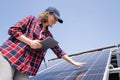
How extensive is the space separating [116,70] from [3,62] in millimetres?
3721

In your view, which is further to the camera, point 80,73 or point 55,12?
point 80,73

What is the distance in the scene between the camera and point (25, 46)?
3582 mm

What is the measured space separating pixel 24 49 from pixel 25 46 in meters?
0.04

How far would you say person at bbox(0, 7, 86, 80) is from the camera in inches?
134

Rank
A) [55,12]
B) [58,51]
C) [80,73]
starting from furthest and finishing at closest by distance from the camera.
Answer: [80,73], [58,51], [55,12]

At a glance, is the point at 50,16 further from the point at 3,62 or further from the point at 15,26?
the point at 3,62

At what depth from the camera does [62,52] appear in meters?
4.28

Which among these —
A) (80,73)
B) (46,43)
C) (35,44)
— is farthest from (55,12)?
(80,73)

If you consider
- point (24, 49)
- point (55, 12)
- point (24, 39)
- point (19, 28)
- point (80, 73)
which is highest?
point (55, 12)

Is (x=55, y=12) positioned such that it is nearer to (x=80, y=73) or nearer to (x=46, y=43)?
(x=46, y=43)

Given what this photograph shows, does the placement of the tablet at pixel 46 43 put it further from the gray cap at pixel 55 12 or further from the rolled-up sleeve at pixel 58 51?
the rolled-up sleeve at pixel 58 51

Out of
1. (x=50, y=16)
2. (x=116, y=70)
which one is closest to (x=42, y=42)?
(x=50, y=16)

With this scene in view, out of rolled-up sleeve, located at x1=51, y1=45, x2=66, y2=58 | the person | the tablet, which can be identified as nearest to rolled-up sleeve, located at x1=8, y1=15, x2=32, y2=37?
the person

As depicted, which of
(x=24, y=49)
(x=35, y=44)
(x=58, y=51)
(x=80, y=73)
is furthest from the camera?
(x=80, y=73)
